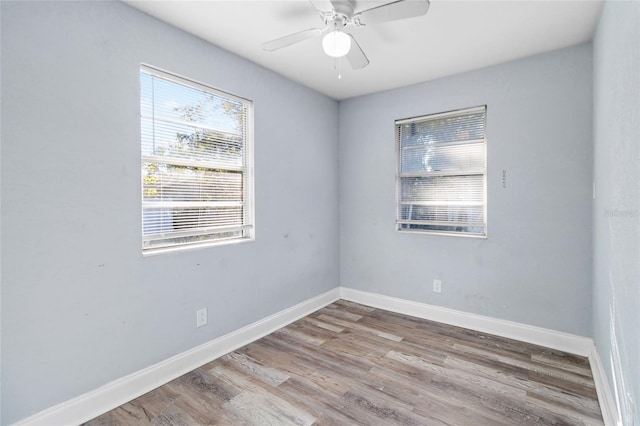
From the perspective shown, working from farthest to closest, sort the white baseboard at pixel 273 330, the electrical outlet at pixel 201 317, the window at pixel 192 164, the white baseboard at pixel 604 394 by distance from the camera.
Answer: the electrical outlet at pixel 201 317 → the window at pixel 192 164 → the white baseboard at pixel 273 330 → the white baseboard at pixel 604 394

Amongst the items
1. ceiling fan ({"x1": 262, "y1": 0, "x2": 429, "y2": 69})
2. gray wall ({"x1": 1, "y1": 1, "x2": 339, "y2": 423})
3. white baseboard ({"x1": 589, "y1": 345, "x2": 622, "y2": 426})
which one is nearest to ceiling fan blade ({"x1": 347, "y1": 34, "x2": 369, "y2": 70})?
ceiling fan ({"x1": 262, "y1": 0, "x2": 429, "y2": 69})

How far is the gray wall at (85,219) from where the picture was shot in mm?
1637

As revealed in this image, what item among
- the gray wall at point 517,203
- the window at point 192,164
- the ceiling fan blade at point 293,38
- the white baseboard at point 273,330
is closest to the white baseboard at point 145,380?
the white baseboard at point 273,330

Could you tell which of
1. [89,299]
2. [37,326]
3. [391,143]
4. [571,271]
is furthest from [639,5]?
[37,326]

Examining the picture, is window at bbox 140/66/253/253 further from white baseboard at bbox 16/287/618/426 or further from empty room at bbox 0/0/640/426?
white baseboard at bbox 16/287/618/426

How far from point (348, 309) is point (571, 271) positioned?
2126mm

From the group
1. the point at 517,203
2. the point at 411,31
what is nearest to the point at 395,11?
the point at 411,31

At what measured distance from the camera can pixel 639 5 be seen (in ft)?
3.97

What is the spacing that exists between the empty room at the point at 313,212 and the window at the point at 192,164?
18mm

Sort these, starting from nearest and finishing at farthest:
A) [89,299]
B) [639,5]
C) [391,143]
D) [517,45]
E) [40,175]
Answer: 1. [639,5]
2. [40,175]
3. [89,299]
4. [517,45]
5. [391,143]

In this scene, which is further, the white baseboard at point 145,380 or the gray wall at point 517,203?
the gray wall at point 517,203

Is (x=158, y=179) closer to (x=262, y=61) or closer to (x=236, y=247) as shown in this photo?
(x=236, y=247)

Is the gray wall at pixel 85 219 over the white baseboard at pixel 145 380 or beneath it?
over

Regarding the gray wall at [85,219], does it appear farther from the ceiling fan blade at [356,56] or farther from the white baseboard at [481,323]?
the white baseboard at [481,323]
